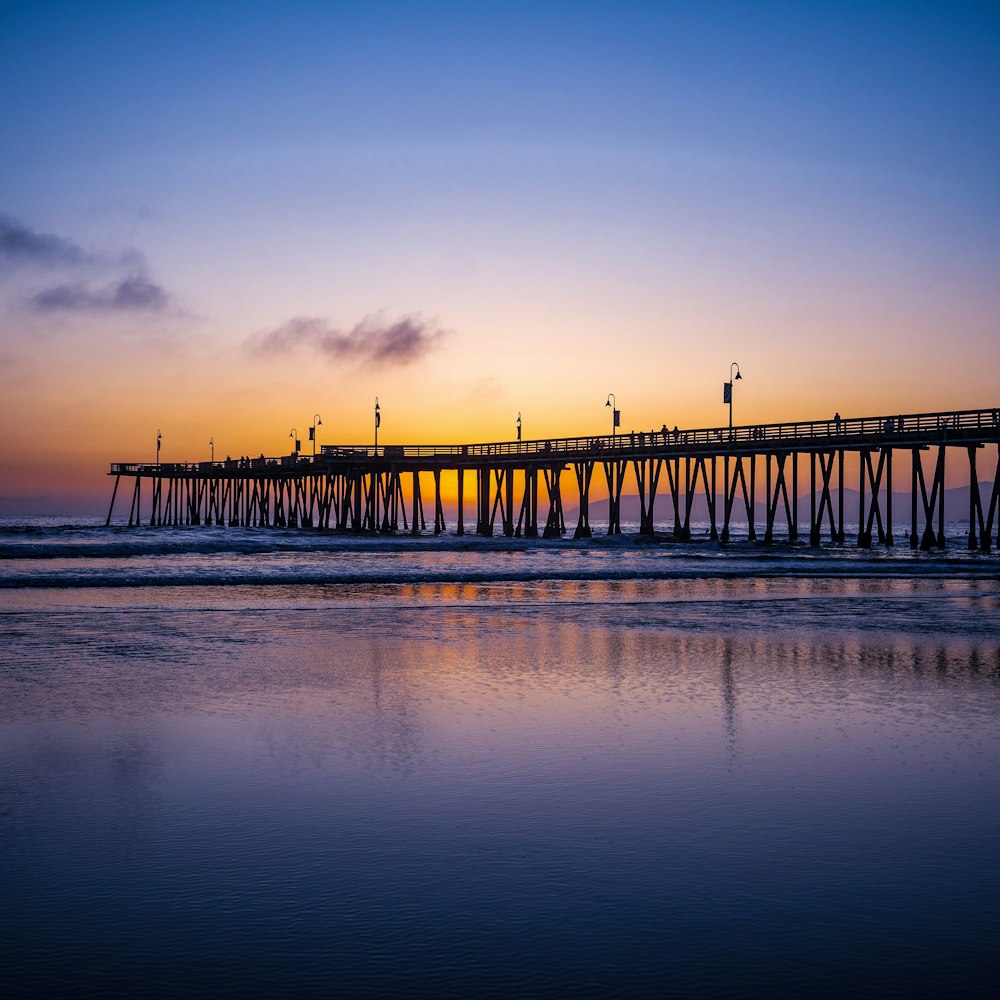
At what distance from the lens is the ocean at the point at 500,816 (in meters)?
3.58

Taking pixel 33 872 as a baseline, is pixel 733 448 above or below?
above

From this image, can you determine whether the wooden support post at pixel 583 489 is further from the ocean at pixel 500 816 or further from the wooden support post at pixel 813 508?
the ocean at pixel 500 816

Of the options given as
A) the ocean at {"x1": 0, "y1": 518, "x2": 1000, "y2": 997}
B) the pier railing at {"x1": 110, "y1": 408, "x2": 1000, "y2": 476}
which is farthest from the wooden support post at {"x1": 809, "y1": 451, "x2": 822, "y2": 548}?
the ocean at {"x1": 0, "y1": 518, "x2": 1000, "y2": 997}

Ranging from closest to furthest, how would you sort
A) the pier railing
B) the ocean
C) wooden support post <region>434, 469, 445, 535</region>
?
the ocean < the pier railing < wooden support post <region>434, 469, 445, 535</region>

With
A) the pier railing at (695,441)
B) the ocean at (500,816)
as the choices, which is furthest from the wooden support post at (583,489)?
the ocean at (500,816)

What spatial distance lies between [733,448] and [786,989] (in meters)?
47.9

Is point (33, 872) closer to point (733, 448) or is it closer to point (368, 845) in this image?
point (368, 845)

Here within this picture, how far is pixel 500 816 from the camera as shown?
17.4ft

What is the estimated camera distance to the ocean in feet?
11.8

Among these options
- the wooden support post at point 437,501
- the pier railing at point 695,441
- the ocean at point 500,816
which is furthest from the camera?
the wooden support post at point 437,501

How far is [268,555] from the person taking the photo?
129ft

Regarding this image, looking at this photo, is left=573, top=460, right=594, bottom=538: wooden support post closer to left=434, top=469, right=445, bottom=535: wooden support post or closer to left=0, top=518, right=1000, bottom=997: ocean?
left=434, top=469, right=445, bottom=535: wooden support post

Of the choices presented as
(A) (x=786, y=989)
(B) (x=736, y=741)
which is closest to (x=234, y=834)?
(A) (x=786, y=989)

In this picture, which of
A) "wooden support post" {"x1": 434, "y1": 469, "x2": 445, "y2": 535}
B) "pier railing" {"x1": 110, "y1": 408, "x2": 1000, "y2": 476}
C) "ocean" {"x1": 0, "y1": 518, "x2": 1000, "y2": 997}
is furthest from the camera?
"wooden support post" {"x1": 434, "y1": 469, "x2": 445, "y2": 535}
